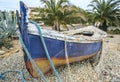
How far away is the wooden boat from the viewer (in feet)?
14.4

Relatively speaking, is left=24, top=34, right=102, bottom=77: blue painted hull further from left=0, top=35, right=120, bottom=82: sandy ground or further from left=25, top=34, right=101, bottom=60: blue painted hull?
left=0, top=35, right=120, bottom=82: sandy ground

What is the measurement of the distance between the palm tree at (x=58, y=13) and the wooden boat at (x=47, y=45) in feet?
24.8

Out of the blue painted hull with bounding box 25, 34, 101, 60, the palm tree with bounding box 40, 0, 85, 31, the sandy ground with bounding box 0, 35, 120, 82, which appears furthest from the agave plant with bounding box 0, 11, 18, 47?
the blue painted hull with bounding box 25, 34, 101, 60

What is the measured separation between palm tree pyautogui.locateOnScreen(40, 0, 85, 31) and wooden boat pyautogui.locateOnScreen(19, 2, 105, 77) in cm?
756

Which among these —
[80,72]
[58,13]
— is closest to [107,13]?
[58,13]

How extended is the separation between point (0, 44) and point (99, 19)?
30.1 feet

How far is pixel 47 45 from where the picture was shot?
15.3 ft

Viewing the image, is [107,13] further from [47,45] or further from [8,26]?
[47,45]

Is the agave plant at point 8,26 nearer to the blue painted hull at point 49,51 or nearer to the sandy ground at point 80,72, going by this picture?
the sandy ground at point 80,72

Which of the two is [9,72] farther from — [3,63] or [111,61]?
[111,61]

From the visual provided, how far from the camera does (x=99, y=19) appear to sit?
16.7m

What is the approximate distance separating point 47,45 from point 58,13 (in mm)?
8823

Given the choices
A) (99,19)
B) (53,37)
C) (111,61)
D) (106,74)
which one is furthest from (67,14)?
(53,37)

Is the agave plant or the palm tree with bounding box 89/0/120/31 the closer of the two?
the agave plant
